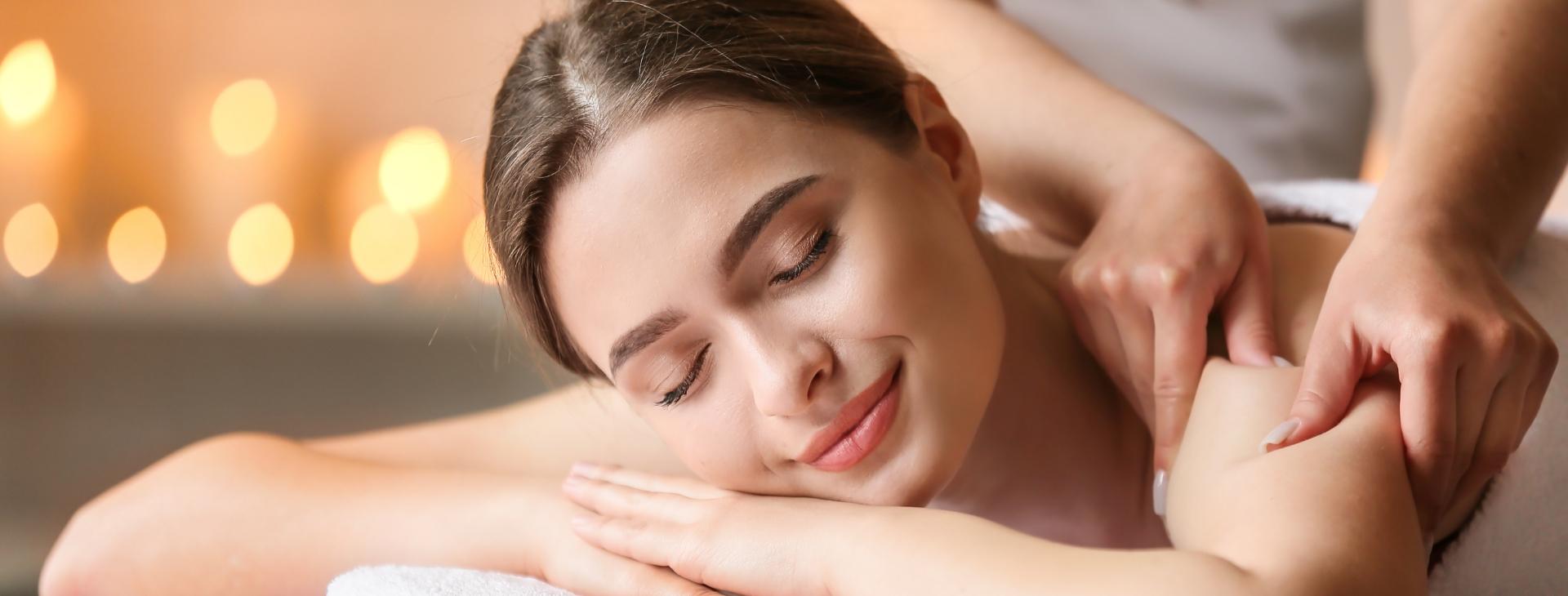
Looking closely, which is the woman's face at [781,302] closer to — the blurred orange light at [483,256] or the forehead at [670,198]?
the forehead at [670,198]

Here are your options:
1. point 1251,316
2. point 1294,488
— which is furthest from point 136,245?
point 1294,488

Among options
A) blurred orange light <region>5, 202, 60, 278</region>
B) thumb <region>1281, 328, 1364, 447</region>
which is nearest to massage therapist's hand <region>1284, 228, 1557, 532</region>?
thumb <region>1281, 328, 1364, 447</region>

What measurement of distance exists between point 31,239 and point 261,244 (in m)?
0.38

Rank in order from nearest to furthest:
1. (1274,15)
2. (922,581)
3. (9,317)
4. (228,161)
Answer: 1. (922,581)
2. (1274,15)
3. (9,317)
4. (228,161)

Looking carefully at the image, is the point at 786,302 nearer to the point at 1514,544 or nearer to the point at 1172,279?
the point at 1172,279

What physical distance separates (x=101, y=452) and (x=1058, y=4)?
1800 millimetres

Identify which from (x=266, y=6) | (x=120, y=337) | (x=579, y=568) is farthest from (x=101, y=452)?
A: (x=579, y=568)

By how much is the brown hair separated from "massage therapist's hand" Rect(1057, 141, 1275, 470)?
0.56ft

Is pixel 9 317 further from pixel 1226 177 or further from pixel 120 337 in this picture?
pixel 1226 177

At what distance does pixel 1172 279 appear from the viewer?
80 centimetres

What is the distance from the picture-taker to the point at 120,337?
2133 millimetres

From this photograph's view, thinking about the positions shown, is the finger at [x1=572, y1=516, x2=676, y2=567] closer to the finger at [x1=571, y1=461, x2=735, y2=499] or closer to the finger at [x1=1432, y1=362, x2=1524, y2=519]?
the finger at [x1=571, y1=461, x2=735, y2=499]

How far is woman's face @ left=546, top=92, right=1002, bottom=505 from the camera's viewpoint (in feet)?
2.49

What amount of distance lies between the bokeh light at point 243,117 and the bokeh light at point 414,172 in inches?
9.2
